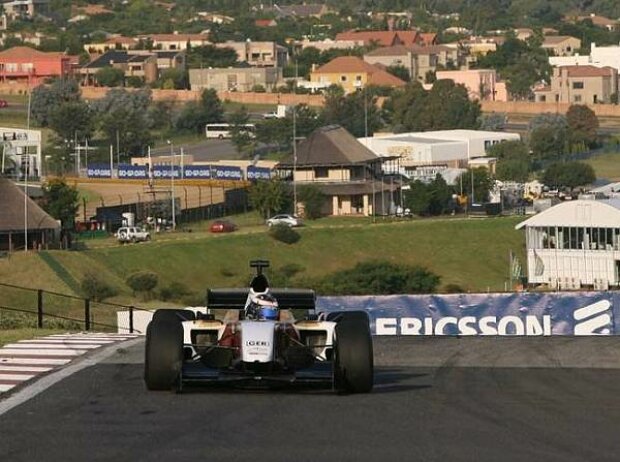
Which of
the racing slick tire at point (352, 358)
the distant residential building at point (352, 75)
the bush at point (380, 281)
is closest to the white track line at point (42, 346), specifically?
the racing slick tire at point (352, 358)

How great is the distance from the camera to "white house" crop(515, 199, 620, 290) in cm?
7388

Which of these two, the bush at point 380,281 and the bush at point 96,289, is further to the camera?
the bush at point 380,281

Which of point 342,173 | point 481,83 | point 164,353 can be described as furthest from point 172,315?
point 481,83

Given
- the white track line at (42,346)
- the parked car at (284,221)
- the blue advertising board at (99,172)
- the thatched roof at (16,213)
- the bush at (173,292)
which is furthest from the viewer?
the blue advertising board at (99,172)

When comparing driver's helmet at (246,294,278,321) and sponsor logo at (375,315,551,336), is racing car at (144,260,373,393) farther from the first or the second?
sponsor logo at (375,315,551,336)

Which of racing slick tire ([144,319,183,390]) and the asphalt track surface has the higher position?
racing slick tire ([144,319,183,390])

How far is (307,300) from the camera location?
19.6m

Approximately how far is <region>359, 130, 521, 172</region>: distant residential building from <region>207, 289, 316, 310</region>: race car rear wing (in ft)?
327

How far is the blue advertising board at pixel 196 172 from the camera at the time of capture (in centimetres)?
11238

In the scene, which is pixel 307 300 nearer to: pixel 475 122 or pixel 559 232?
pixel 559 232

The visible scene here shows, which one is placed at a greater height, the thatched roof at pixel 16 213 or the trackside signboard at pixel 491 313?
the thatched roof at pixel 16 213

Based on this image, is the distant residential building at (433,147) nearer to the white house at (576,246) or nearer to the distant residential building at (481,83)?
the white house at (576,246)

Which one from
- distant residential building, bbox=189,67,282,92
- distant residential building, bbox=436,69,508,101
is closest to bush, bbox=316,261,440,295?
distant residential building, bbox=436,69,508,101

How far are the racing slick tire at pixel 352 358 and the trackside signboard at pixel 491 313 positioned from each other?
688 inches
